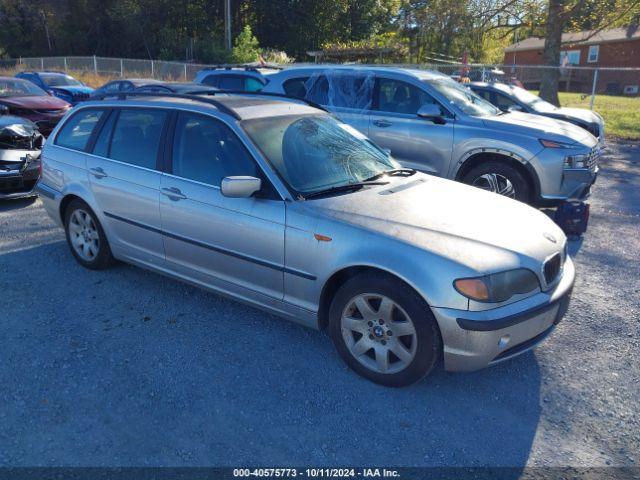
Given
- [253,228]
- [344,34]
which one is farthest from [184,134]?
[344,34]

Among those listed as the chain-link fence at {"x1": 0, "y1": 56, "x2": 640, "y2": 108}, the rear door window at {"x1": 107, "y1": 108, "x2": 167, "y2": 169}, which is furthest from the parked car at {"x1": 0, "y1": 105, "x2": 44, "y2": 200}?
the chain-link fence at {"x1": 0, "y1": 56, "x2": 640, "y2": 108}

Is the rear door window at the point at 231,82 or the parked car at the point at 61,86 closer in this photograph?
the rear door window at the point at 231,82

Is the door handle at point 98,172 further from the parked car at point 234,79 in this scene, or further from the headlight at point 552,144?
the parked car at point 234,79

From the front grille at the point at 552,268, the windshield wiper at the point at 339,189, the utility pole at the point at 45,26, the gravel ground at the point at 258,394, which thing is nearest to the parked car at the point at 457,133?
the gravel ground at the point at 258,394

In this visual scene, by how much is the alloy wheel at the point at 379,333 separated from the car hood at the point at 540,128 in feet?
14.5

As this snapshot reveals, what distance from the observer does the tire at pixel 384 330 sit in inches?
129

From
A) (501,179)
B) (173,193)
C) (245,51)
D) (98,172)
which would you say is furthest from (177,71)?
(173,193)

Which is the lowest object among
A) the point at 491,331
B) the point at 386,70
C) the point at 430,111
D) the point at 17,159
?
the point at 491,331

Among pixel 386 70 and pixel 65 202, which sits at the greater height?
pixel 386 70

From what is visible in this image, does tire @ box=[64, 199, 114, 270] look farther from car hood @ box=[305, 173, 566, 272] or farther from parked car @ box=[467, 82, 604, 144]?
parked car @ box=[467, 82, 604, 144]

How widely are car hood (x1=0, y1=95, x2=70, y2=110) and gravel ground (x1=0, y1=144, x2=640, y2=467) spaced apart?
9.36 metres

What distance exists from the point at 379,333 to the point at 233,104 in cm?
228

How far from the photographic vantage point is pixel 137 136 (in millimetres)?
4812

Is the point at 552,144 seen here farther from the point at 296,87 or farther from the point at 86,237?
the point at 86,237
